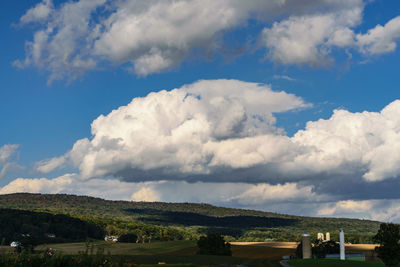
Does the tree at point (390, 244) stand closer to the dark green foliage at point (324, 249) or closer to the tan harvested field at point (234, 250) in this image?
the dark green foliage at point (324, 249)

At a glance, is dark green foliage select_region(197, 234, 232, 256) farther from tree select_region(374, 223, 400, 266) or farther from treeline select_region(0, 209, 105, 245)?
treeline select_region(0, 209, 105, 245)

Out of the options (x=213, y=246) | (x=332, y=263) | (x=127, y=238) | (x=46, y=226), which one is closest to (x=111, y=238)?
(x=127, y=238)

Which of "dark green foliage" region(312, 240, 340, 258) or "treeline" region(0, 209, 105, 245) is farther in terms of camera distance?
"treeline" region(0, 209, 105, 245)

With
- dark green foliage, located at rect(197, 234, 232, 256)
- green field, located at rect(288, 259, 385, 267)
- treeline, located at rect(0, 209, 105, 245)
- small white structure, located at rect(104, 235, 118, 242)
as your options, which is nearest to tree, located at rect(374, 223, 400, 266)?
green field, located at rect(288, 259, 385, 267)

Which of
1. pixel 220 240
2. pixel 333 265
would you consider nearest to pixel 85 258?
pixel 333 265

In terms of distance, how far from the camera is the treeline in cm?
16362

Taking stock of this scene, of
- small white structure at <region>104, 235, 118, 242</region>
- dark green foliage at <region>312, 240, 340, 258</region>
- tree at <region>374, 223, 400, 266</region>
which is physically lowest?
small white structure at <region>104, 235, 118, 242</region>

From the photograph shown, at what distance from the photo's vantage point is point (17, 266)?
2633 cm

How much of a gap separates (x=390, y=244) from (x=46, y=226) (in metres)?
137

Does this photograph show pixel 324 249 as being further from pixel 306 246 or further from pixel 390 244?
pixel 390 244

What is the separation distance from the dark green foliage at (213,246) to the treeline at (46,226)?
8321 cm

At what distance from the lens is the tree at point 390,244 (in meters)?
55.9

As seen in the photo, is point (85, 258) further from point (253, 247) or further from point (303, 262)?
point (253, 247)

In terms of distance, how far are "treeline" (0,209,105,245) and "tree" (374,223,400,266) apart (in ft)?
397
